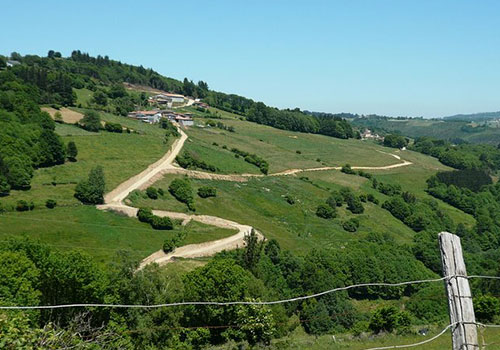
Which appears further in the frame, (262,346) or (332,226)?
(332,226)

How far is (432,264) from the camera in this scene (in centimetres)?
6600

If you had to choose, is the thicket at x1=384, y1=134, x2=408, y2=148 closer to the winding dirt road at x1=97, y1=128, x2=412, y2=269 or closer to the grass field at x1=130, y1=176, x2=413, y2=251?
the grass field at x1=130, y1=176, x2=413, y2=251

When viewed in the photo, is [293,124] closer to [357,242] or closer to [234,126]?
[234,126]

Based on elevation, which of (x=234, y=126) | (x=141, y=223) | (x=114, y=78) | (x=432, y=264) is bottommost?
(x=432, y=264)

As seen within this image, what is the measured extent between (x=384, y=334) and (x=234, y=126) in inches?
4425

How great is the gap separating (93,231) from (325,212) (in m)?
38.8

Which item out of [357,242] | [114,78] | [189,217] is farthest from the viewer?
[114,78]

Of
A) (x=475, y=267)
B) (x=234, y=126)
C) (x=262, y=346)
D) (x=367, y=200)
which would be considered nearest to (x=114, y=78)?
(x=234, y=126)

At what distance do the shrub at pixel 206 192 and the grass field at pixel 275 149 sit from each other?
1443 cm

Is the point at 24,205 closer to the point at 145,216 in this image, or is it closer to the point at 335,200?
the point at 145,216

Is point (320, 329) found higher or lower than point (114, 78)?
lower

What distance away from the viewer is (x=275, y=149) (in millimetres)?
116062

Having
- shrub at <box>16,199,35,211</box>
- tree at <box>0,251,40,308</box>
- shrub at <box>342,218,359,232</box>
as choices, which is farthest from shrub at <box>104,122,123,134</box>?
tree at <box>0,251,40,308</box>

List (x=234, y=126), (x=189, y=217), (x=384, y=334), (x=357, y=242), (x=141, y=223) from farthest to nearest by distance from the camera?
1. (x=234, y=126)
2. (x=357, y=242)
3. (x=189, y=217)
4. (x=141, y=223)
5. (x=384, y=334)
